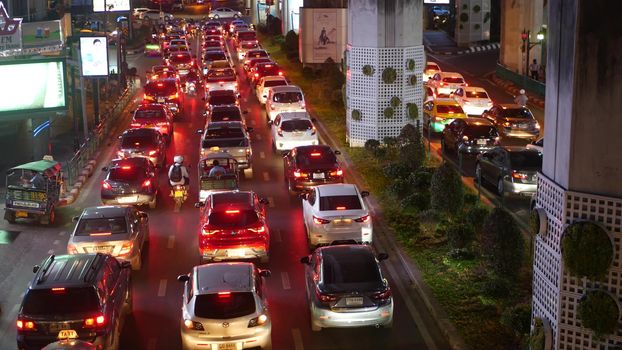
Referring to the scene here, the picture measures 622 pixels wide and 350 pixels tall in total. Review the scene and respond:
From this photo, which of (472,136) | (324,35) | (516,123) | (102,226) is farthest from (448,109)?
(324,35)

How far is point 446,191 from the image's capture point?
23312 mm

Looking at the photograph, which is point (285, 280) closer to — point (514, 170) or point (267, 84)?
point (514, 170)

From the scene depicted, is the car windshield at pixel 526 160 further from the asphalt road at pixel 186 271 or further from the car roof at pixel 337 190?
the car roof at pixel 337 190

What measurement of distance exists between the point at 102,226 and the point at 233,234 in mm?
2995

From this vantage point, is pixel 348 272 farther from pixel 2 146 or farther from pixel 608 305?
pixel 2 146

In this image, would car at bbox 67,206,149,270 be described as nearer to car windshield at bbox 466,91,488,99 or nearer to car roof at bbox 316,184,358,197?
car roof at bbox 316,184,358,197

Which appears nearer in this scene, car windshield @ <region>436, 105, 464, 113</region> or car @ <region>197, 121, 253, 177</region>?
car @ <region>197, 121, 253, 177</region>

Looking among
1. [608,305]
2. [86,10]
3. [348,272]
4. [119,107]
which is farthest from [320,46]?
[608,305]

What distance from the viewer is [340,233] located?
73.8 ft

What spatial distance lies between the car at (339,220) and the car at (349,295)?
4.55 metres

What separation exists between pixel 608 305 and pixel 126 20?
88.1 metres

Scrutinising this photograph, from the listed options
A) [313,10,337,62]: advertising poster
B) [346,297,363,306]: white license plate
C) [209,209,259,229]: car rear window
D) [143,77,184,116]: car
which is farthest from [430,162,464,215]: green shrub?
[313,10,337,62]: advertising poster

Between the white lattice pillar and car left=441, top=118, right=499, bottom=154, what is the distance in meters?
2.16

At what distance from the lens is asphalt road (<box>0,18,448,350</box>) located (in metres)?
17.5
